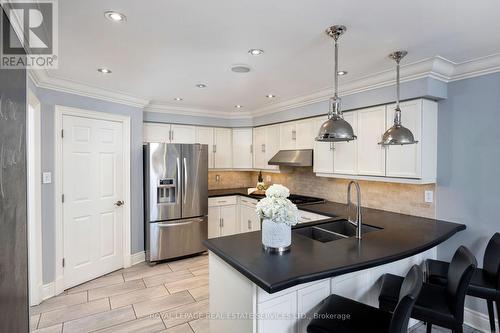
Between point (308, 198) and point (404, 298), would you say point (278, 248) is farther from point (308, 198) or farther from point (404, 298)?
point (308, 198)

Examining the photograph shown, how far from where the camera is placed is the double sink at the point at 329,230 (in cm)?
251

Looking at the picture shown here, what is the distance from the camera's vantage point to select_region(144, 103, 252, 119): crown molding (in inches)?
169

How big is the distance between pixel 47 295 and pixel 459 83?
4738mm

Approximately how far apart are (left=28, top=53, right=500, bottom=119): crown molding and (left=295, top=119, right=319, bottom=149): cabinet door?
27 centimetres

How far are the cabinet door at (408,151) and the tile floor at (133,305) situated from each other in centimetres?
141

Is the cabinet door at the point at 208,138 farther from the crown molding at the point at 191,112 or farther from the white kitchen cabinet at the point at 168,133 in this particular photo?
the crown molding at the point at 191,112

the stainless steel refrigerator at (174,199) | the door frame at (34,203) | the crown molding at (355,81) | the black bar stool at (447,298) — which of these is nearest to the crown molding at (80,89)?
the crown molding at (355,81)

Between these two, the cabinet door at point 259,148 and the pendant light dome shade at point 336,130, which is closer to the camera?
the pendant light dome shade at point 336,130

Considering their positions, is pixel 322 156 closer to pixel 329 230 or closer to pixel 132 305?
pixel 329 230

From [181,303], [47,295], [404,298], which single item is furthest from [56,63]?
[404,298]

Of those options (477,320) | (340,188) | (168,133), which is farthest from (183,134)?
(477,320)

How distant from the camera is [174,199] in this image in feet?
13.2

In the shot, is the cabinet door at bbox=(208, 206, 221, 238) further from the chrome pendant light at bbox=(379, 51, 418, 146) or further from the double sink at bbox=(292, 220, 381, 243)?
the chrome pendant light at bbox=(379, 51, 418, 146)

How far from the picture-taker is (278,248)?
183 cm
